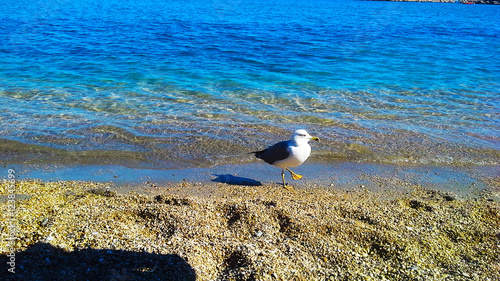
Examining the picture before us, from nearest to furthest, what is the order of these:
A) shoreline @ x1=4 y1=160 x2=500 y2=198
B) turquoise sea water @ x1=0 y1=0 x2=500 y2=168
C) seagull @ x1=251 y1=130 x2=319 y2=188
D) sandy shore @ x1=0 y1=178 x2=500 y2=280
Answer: sandy shore @ x1=0 y1=178 x2=500 y2=280
seagull @ x1=251 y1=130 x2=319 y2=188
shoreline @ x1=4 y1=160 x2=500 y2=198
turquoise sea water @ x1=0 y1=0 x2=500 y2=168

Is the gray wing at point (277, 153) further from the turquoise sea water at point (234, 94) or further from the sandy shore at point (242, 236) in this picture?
the turquoise sea water at point (234, 94)

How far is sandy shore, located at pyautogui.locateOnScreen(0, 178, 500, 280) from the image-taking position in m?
3.93

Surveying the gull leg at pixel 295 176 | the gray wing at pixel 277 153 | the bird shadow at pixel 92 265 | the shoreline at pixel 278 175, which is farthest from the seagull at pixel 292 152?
the bird shadow at pixel 92 265

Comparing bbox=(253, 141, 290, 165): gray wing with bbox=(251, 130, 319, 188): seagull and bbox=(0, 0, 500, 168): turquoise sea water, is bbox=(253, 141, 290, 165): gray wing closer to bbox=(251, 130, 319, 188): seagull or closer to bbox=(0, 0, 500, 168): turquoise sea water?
bbox=(251, 130, 319, 188): seagull

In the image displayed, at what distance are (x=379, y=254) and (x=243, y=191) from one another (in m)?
2.30

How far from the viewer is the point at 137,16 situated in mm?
29078

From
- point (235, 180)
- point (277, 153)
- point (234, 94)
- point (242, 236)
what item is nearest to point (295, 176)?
point (277, 153)

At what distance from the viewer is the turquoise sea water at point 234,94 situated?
7.79 m

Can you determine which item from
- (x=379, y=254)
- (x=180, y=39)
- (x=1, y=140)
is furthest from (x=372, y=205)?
(x=180, y=39)

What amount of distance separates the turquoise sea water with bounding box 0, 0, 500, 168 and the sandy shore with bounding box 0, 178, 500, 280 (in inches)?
71.0

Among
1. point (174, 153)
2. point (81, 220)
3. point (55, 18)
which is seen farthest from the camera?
point (55, 18)

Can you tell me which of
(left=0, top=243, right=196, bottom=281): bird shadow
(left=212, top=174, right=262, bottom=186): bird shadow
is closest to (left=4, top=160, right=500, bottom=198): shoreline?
(left=212, top=174, right=262, bottom=186): bird shadow

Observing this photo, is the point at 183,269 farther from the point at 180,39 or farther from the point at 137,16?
the point at 137,16

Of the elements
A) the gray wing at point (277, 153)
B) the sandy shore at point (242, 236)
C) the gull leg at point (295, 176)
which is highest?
the gray wing at point (277, 153)
